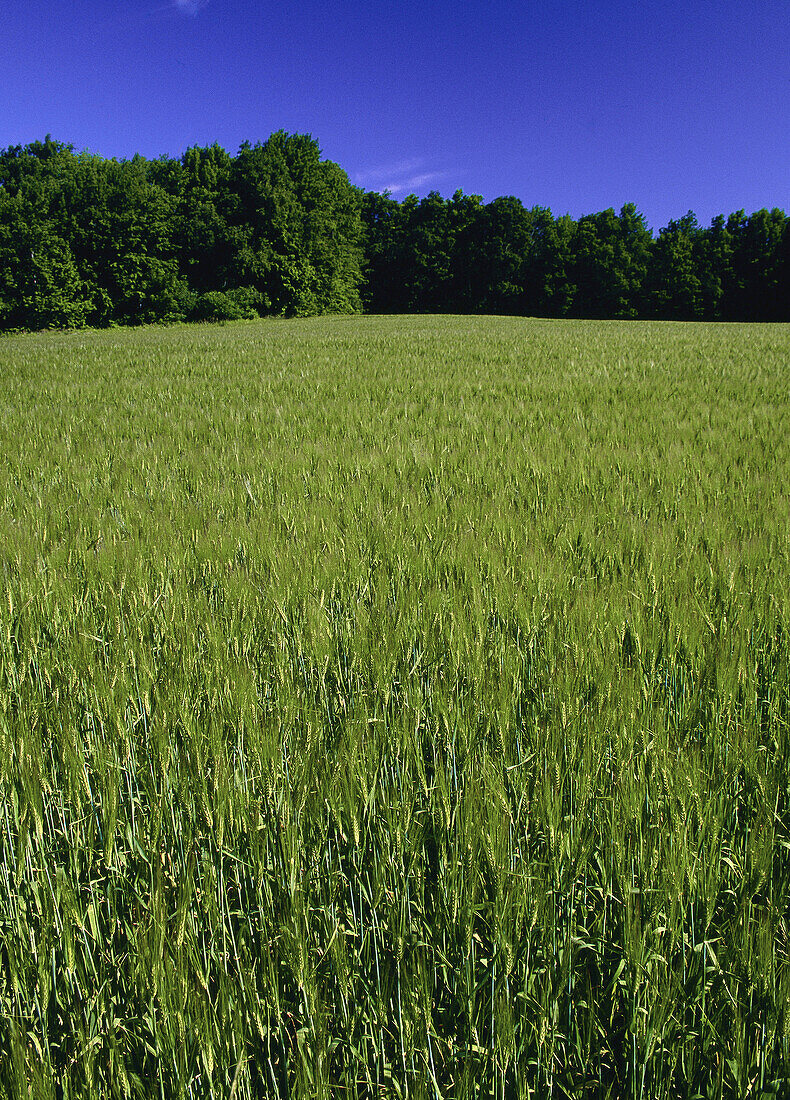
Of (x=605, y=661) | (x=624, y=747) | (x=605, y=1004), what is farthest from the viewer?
(x=605, y=661)

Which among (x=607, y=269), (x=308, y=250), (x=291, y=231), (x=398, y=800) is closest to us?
(x=398, y=800)

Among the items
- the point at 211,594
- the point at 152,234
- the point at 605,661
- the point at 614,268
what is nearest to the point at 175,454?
the point at 211,594

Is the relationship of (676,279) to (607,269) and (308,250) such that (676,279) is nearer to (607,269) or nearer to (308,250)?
(607,269)

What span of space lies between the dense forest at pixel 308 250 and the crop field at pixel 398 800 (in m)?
44.5

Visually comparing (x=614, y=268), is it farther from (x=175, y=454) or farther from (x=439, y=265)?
(x=175, y=454)

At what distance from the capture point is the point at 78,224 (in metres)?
43.6

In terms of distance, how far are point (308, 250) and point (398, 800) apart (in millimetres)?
54528

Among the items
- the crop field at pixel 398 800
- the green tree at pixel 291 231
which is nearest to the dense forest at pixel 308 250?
the green tree at pixel 291 231

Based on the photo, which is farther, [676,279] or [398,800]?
[676,279]

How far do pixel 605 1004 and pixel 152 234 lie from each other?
52.6 metres

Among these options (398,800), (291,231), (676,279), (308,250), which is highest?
(291,231)

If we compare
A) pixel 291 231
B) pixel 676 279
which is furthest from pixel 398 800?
pixel 676 279

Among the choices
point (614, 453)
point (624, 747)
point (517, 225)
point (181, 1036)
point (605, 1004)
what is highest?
point (517, 225)

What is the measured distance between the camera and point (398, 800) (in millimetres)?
1260
